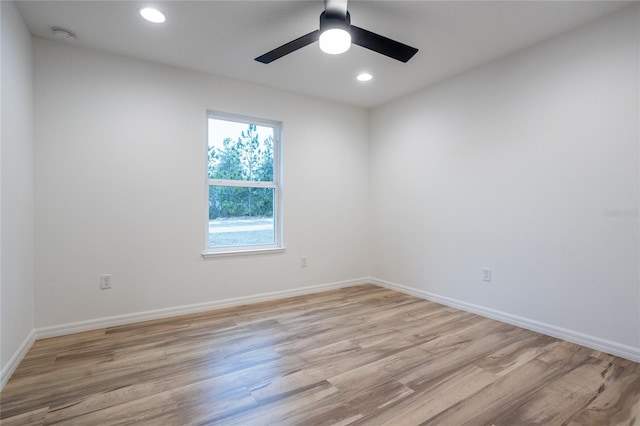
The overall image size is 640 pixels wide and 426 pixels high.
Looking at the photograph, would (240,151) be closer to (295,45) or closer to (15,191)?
(295,45)

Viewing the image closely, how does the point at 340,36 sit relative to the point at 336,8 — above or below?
below

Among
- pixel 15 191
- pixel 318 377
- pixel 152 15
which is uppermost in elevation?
pixel 152 15

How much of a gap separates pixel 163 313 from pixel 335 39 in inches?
112

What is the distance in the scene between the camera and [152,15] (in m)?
2.35

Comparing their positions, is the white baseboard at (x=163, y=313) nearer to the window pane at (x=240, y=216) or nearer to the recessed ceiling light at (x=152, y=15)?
the window pane at (x=240, y=216)

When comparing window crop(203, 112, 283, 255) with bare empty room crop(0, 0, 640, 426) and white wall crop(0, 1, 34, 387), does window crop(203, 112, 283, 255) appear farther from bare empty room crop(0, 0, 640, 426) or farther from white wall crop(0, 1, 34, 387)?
white wall crop(0, 1, 34, 387)

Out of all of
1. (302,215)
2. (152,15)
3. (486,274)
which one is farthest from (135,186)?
(486,274)

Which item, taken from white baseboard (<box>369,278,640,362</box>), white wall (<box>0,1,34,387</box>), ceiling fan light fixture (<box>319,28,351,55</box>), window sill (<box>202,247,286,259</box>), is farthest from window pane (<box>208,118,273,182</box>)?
white baseboard (<box>369,278,640,362</box>)

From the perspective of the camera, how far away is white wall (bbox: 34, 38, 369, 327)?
8.82 feet

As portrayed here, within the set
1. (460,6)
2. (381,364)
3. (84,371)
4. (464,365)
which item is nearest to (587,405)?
(464,365)

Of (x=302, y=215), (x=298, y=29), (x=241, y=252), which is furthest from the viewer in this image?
(x=302, y=215)

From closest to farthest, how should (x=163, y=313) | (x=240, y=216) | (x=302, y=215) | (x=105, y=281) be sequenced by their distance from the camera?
(x=105, y=281) → (x=163, y=313) → (x=240, y=216) → (x=302, y=215)

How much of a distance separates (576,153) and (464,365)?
186 centimetres

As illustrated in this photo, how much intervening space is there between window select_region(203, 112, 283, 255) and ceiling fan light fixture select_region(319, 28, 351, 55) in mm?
1803
